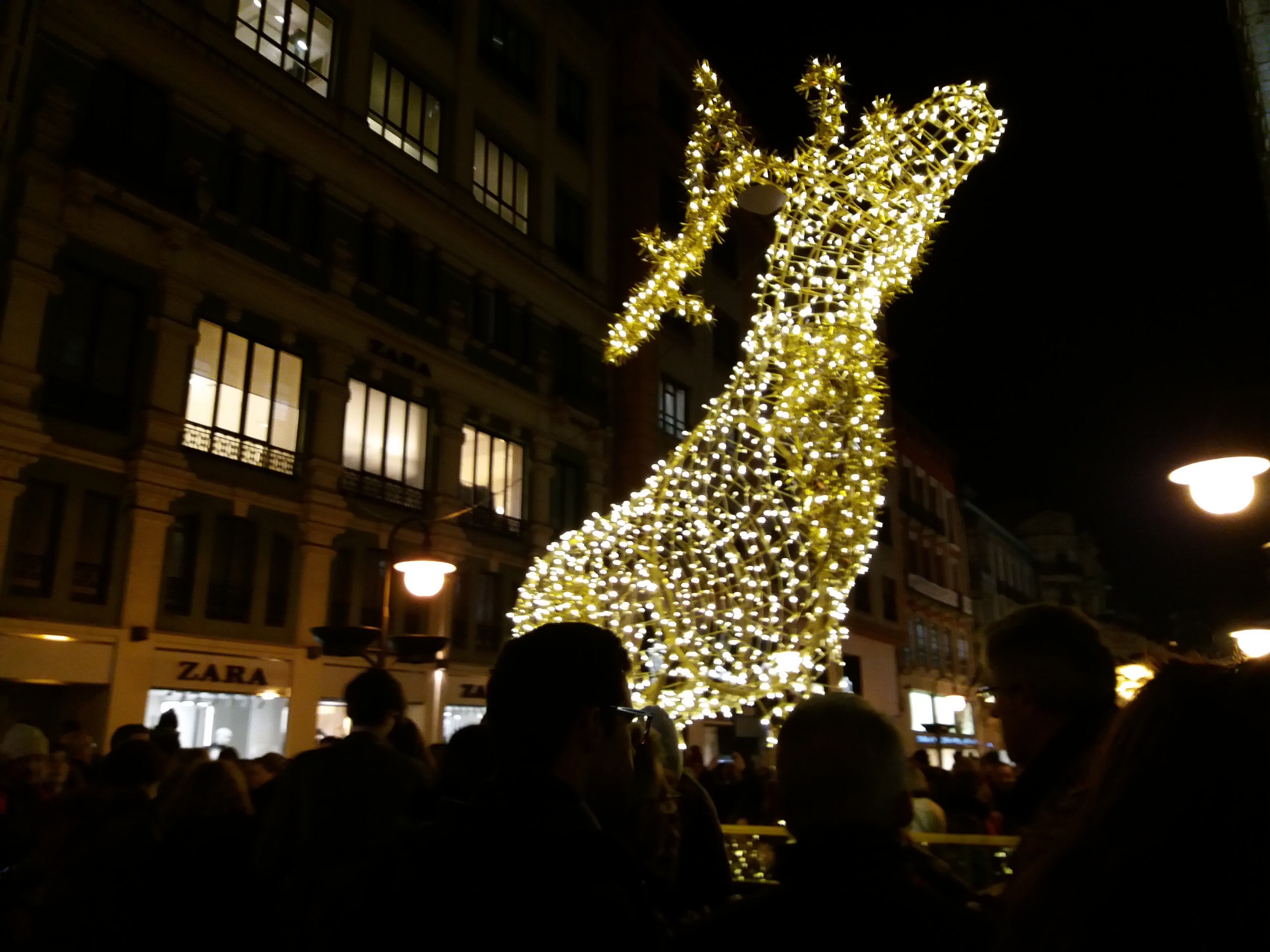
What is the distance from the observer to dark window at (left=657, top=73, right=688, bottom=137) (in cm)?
2964

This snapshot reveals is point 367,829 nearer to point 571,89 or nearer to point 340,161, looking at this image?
point 340,161

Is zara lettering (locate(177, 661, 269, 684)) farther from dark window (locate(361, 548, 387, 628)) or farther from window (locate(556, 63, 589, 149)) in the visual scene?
window (locate(556, 63, 589, 149))

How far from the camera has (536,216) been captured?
2539 centimetres

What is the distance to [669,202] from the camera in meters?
29.4

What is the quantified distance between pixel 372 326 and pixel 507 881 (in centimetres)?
1983

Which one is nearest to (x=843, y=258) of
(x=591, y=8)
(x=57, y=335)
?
(x=57, y=335)

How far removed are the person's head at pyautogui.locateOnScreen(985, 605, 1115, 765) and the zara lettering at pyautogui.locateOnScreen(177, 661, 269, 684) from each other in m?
16.2

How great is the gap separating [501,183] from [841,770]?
24.4 m

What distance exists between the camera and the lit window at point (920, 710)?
121ft

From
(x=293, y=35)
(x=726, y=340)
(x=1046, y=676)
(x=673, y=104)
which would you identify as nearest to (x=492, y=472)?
(x=293, y=35)

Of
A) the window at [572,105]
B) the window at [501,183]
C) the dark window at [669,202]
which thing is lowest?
the window at [501,183]

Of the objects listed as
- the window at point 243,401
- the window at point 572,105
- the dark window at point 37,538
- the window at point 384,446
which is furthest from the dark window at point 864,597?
the dark window at point 37,538

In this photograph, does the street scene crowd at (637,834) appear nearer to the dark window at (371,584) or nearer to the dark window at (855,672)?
the dark window at (371,584)

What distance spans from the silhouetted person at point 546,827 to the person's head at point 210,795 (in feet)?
8.44
